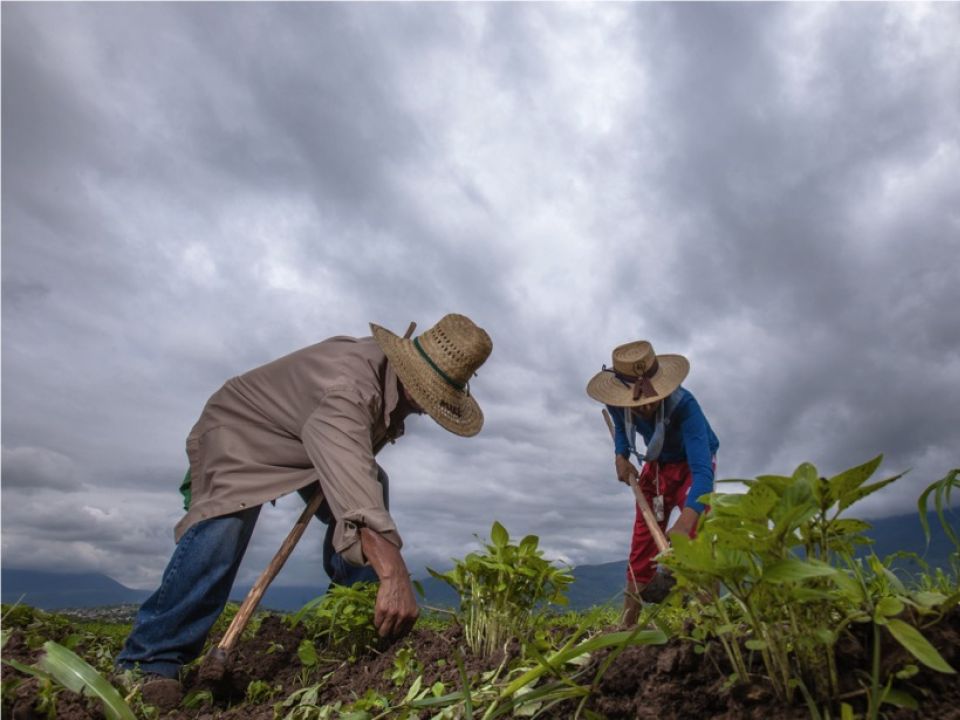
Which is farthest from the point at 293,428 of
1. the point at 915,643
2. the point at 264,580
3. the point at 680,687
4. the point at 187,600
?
the point at 915,643

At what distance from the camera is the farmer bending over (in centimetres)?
304

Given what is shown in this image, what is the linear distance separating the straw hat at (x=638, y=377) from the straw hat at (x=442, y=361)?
156 cm

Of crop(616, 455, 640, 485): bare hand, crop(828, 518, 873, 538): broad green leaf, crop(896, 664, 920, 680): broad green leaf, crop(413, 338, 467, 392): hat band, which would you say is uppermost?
crop(616, 455, 640, 485): bare hand

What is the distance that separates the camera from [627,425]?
5184 mm

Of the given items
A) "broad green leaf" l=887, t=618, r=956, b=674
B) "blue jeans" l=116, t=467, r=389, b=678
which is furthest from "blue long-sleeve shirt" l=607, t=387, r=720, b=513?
"broad green leaf" l=887, t=618, r=956, b=674

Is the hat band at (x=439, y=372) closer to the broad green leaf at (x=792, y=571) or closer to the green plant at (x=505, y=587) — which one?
the green plant at (x=505, y=587)

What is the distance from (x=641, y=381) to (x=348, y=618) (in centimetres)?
283

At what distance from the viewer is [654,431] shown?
16.6 ft

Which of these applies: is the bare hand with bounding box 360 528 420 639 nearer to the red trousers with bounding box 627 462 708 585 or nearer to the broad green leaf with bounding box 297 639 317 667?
the broad green leaf with bounding box 297 639 317 667

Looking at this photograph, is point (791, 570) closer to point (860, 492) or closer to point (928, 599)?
point (860, 492)

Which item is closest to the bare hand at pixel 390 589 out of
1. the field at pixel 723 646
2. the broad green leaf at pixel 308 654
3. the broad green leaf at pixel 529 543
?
the field at pixel 723 646

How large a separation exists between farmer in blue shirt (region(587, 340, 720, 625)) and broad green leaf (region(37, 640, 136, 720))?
3592 millimetres

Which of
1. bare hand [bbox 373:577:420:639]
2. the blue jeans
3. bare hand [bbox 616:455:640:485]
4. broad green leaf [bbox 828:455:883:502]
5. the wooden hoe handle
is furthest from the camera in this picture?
→ bare hand [bbox 616:455:640:485]

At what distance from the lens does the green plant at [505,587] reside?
2.46 metres
